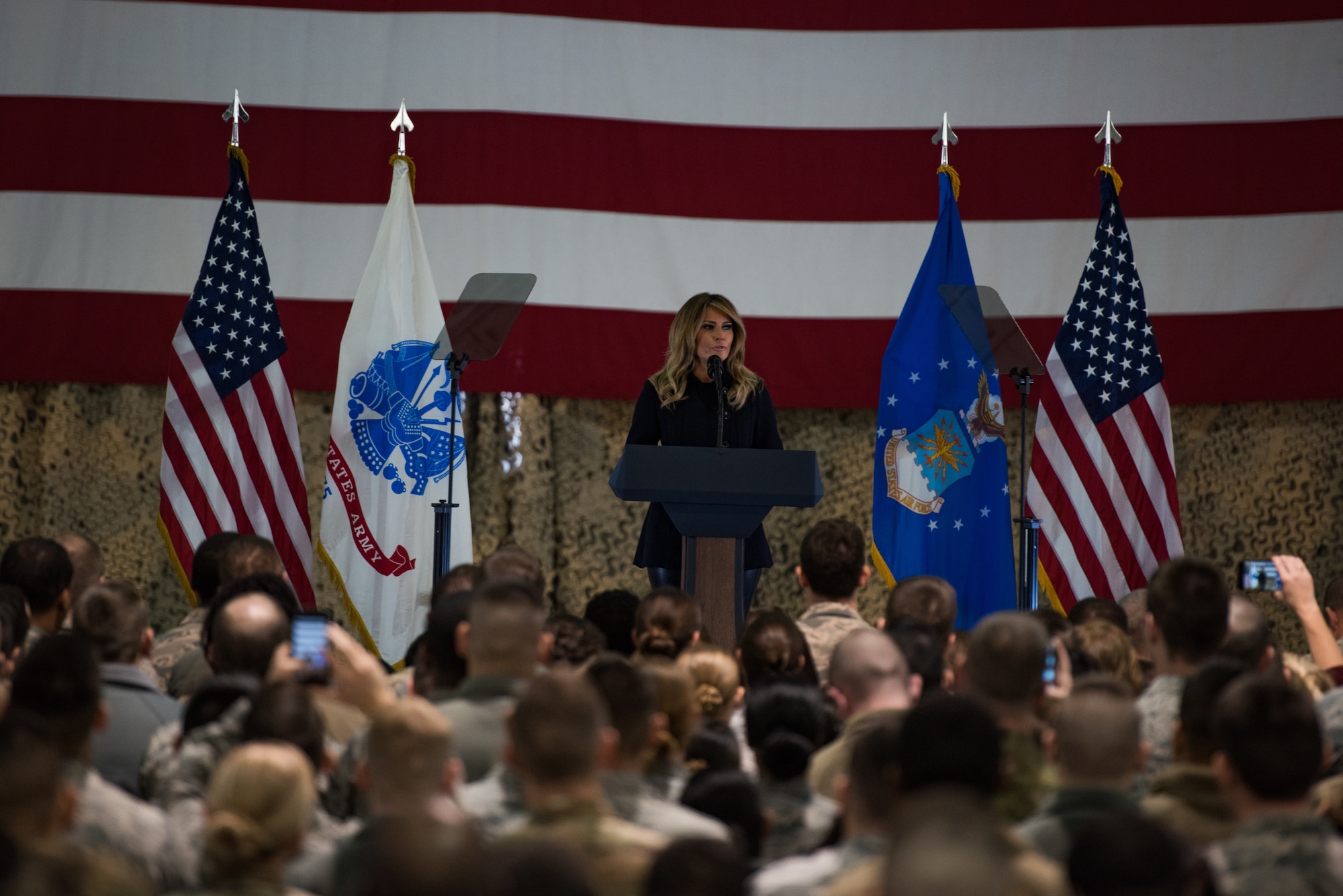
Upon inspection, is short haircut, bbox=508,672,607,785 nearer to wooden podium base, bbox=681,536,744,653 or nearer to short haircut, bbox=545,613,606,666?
short haircut, bbox=545,613,606,666

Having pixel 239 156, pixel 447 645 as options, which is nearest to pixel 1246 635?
pixel 447 645

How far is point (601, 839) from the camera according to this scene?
89.6 inches

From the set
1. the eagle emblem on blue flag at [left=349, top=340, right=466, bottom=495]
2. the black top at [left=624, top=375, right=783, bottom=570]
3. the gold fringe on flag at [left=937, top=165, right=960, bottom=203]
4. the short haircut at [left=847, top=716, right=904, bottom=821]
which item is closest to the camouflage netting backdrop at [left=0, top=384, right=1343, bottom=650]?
the eagle emblem on blue flag at [left=349, top=340, right=466, bottom=495]

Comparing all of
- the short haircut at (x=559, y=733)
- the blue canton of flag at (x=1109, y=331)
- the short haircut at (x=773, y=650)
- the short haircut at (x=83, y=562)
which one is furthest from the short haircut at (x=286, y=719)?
the blue canton of flag at (x=1109, y=331)

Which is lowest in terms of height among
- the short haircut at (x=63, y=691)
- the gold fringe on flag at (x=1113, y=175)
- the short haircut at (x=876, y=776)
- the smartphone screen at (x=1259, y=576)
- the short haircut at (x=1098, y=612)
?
the short haircut at (x=876, y=776)

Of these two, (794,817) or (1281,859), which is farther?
(794,817)

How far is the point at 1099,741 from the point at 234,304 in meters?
4.98

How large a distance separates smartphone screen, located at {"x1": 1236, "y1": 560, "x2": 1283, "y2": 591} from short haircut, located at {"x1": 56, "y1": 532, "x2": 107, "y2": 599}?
346cm

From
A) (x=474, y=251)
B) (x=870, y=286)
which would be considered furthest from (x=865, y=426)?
(x=474, y=251)

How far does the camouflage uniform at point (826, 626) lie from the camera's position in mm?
4414

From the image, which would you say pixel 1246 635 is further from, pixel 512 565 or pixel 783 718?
pixel 512 565

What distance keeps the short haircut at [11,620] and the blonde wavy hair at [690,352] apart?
Answer: 2.42 m

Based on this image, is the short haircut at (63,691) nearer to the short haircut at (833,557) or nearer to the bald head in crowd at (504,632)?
the bald head in crowd at (504,632)

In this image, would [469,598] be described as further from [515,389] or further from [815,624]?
[515,389]
